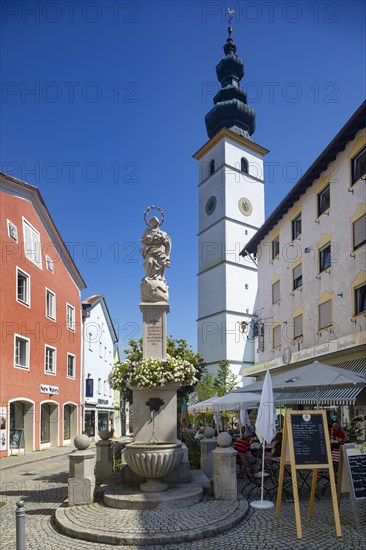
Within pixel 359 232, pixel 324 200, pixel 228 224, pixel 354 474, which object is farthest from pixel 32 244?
pixel 228 224

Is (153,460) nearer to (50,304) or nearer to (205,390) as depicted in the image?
(50,304)

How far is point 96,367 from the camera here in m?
41.1

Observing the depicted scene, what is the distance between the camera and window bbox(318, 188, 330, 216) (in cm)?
2337

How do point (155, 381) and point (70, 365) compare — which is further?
point (70, 365)

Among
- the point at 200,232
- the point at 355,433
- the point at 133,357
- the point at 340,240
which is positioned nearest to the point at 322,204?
the point at 340,240

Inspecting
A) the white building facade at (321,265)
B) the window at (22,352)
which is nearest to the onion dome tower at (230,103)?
the white building facade at (321,265)

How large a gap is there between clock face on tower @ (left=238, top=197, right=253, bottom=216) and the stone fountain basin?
161ft

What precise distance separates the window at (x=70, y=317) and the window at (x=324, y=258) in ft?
55.7

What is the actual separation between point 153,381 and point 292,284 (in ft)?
60.7

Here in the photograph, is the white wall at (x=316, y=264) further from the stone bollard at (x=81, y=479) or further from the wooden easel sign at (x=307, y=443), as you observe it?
the stone bollard at (x=81, y=479)

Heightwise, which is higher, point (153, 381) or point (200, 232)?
point (200, 232)

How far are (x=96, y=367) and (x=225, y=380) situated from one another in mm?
12825

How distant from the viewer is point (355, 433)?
2014cm

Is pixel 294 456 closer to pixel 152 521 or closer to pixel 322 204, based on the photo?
pixel 152 521
